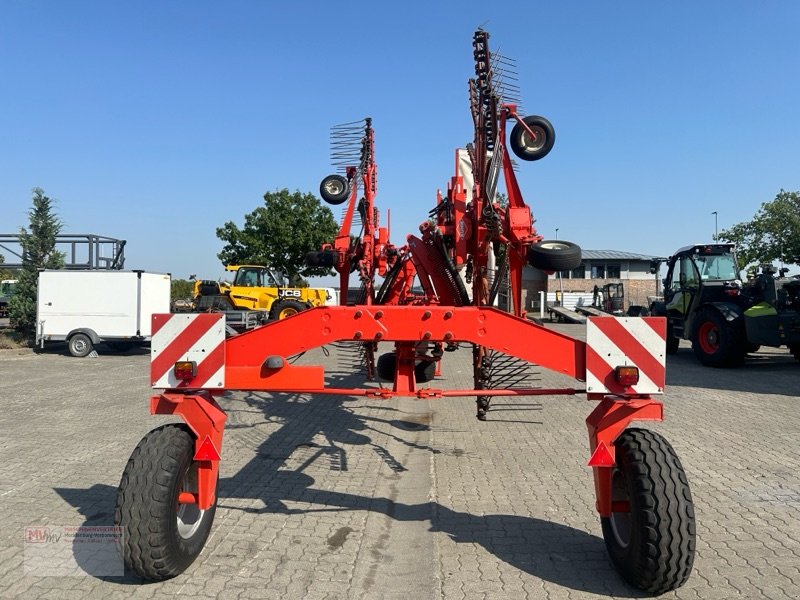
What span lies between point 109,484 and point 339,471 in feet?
6.37

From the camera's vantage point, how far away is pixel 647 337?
10.6ft

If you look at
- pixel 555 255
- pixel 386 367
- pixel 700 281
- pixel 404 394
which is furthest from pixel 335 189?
pixel 700 281

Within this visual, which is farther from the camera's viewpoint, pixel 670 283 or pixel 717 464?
pixel 670 283

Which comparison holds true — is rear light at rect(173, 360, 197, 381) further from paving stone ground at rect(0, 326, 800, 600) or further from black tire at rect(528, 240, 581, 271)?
black tire at rect(528, 240, 581, 271)

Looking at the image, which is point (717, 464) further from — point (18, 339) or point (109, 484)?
point (18, 339)

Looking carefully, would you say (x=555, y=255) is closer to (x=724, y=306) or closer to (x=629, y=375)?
(x=629, y=375)

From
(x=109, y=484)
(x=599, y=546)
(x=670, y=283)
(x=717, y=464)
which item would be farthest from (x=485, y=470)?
(x=670, y=283)

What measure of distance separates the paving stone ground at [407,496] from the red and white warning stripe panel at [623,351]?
43.0 inches

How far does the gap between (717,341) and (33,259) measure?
19.5 metres

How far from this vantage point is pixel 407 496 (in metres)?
4.78

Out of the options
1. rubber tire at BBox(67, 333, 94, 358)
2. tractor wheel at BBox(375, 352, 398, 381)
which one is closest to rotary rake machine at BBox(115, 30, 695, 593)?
tractor wheel at BBox(375, 352, 398, 381)

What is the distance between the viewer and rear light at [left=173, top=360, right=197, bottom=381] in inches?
129

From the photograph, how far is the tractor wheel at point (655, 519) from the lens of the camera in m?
2.93

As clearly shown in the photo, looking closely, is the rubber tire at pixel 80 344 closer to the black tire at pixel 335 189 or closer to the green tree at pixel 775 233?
the black tire at pixel 335 189
